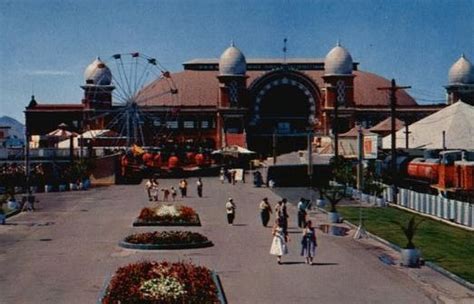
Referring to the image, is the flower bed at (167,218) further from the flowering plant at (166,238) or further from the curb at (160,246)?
the curb at (160,246)

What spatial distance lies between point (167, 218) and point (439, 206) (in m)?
15.0

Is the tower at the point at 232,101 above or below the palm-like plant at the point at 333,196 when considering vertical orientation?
above

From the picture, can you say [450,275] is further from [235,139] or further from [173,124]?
[173,124]

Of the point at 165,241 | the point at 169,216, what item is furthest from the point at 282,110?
the point at 165,241

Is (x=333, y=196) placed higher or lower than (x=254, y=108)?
lower

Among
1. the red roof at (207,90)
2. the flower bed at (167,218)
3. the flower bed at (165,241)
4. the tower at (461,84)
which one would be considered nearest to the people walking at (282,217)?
the flower bed at (165,241)

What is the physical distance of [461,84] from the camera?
399 feet

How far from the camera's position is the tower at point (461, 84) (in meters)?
122

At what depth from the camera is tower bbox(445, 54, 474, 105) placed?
12188 centimetres

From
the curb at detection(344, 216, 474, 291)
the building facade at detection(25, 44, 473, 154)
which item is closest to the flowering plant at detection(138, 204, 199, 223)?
the curb at detection(344, 216, 474, 291)

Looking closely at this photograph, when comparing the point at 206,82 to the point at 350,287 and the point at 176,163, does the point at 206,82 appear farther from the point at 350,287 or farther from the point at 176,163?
the point at 350,287

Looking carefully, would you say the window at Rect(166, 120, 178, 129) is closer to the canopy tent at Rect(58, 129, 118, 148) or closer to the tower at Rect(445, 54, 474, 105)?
the canopy tent at Rect(58, 129, 118, 148)

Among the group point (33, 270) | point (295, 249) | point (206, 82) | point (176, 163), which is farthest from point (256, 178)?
point (206, 82)

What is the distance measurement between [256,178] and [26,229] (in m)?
33.9
